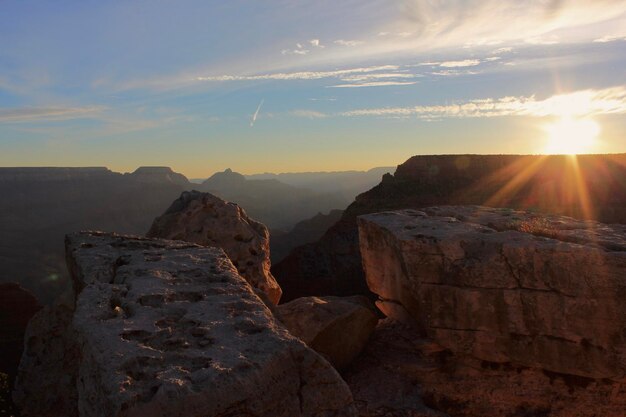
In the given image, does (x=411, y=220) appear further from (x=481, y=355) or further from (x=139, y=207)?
(x=139, y=207)

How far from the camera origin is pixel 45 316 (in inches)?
297


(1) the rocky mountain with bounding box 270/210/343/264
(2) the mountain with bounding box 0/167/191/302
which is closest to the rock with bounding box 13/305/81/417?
(1) the rocky mountain with bounding box 270/210/343/264

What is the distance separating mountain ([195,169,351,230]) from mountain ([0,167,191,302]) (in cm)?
1594

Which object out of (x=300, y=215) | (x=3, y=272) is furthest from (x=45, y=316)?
(x=300, y=215)

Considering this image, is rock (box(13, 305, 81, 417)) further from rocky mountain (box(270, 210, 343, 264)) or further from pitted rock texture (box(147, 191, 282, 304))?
rocky mountain (box(270, 210, 343, 264))

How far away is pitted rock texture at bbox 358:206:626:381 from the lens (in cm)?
652

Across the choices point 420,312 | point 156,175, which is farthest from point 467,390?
point 156,175

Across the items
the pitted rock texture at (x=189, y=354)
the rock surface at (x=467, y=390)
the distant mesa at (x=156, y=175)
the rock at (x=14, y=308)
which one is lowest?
the rock at (x=14, y=308)

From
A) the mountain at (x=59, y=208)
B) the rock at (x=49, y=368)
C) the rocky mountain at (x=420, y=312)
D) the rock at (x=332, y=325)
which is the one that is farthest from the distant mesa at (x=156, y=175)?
the rock at (x=332, y=325)

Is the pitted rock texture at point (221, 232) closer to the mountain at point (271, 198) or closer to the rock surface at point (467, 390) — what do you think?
the rock surface at point (467, 390)

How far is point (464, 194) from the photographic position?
27734 mm

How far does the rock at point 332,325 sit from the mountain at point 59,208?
200 ft

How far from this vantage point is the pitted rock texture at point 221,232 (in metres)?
8.52

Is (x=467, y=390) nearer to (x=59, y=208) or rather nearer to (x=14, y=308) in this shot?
(x=14, y=308)
